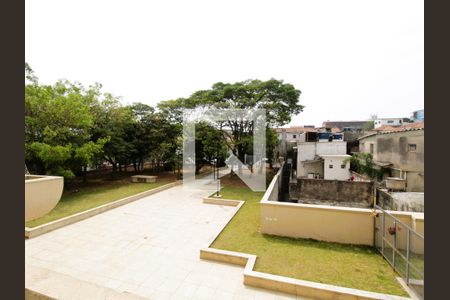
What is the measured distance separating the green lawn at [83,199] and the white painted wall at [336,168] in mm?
14238

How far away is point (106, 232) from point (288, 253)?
5547mm

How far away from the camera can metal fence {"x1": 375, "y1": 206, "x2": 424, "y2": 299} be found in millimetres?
3945

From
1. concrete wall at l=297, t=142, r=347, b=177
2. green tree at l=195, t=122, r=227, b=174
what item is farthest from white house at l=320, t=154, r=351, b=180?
green tree at l=195, t=122, r=227, b=174

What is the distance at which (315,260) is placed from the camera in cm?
499

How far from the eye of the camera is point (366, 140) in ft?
63.7

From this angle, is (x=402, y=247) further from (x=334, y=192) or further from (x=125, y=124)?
(x=125, y=124)

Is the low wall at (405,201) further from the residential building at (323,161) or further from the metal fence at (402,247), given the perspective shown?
the metal fence at (402,247)

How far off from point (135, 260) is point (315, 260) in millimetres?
4341

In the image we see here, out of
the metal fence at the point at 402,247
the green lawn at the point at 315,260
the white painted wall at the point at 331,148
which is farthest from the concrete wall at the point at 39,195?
the white painted wall at the point at 331,148

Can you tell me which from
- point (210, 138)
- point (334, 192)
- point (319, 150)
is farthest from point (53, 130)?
point (319, 150)

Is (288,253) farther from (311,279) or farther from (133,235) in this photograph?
(133,235)

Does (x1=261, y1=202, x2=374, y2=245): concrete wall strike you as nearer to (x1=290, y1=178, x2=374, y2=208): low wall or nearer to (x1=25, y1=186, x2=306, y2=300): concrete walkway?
(x1=25, y1=186, x2=306, y2=300): concrete walkway

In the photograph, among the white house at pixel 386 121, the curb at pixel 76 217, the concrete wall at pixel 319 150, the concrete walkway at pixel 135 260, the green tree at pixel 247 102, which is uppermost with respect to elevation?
the white house at pixel 386 121

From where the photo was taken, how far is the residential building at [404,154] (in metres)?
12.8
